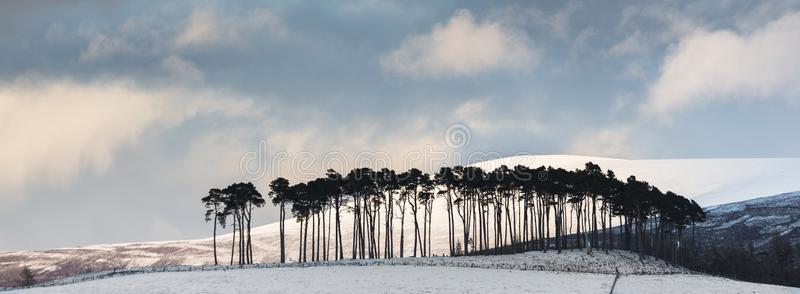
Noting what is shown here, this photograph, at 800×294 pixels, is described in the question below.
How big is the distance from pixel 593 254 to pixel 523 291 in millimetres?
48739

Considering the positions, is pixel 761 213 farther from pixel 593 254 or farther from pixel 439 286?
pixel 439 286

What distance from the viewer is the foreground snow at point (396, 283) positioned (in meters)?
52.5

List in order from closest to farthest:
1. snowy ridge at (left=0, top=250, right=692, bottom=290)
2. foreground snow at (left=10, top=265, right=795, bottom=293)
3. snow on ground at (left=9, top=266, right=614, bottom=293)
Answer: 1. snow on ground at (left=9, top=266, right=614, bottom=293)
2. foreground snow at (left=10, top=265, right=795, bottom=293)
3. snowy ridge at (left=0, top=250, right=692, bottom=290)

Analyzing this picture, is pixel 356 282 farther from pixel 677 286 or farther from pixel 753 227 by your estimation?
pixel 753 227

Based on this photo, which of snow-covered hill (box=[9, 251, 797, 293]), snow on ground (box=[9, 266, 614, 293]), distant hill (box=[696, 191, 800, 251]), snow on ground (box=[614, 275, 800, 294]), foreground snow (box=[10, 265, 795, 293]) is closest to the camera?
snow on ground (box=[9, 266, 614, 293])

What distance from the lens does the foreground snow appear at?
52500 millimetres

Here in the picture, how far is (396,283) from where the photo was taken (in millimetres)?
56906

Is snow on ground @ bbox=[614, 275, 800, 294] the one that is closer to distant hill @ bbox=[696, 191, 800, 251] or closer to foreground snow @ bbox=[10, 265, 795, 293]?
foreground snow @ bbox=[10, 265, 795, 293]

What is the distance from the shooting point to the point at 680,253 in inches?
4911

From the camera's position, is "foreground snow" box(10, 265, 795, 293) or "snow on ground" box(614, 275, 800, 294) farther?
"snow on ground" box(614, 275, 800, 294)

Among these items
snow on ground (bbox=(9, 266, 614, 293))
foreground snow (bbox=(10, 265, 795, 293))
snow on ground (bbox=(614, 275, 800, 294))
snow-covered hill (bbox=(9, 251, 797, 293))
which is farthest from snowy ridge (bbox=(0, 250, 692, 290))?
snow on ground (bbox=(614, 275, 800, 294))

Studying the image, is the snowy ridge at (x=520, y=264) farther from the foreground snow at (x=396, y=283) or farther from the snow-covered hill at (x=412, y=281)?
the foreground snow at (x=396, y=283)

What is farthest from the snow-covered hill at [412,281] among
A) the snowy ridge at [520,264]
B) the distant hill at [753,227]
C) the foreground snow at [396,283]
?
the distant hill at [753,227]

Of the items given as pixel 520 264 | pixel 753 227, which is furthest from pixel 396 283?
pixel 753 227
